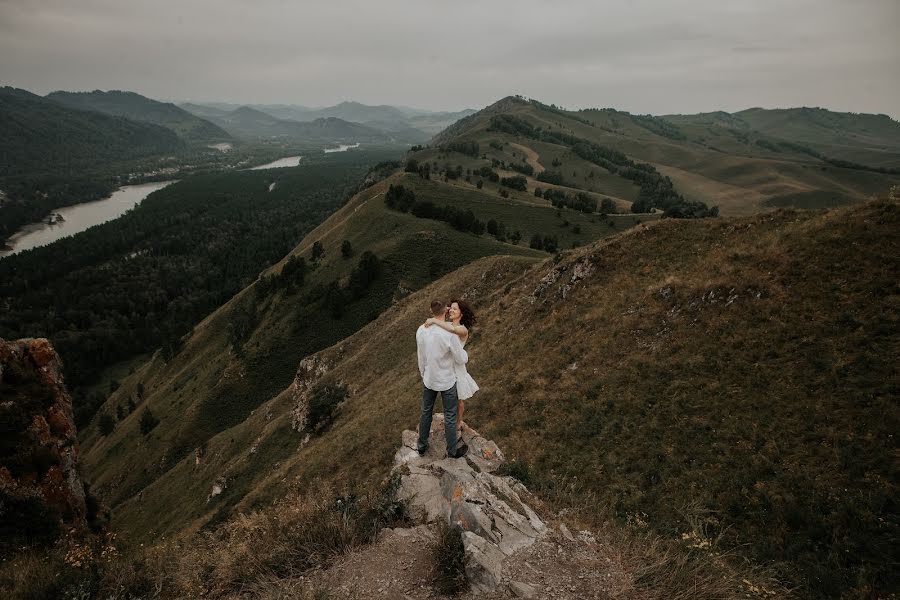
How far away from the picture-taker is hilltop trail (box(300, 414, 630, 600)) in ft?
23.6

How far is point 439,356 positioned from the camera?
34.3 ft

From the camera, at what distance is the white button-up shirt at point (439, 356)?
408 inches

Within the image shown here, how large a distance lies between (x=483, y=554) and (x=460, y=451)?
13.6ft

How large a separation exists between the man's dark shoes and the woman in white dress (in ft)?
1.74

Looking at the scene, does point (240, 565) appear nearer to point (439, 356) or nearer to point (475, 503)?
point (475, 503)

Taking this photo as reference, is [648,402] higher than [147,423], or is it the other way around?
[648,402]

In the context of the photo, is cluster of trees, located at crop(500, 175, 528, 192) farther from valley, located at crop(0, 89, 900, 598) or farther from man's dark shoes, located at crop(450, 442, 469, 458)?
man's dark shoes, located at crop(450, 442, 469, 458)

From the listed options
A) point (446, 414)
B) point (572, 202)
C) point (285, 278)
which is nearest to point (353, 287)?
point (285, 278)

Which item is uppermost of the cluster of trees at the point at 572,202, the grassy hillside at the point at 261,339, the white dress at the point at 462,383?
the cluster of trees at the point at 572,202

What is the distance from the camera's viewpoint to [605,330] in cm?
2197

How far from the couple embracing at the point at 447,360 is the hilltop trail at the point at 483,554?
149cm

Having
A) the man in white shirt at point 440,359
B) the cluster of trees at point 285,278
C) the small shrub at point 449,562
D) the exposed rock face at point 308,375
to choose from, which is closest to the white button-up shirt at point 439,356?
the man in white shirt at point 440,359

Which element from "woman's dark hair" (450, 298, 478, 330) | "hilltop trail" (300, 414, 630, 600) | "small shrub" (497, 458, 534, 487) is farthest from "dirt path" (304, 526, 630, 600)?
"woman's dark hair" (450, 298, 478, 330)

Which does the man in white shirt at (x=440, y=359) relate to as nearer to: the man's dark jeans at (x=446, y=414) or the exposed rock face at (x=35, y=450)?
the man's dark jeans at (x=446, y=414)
